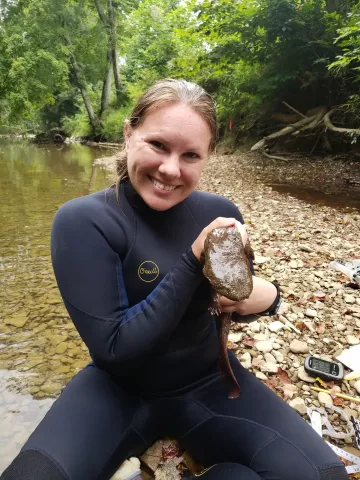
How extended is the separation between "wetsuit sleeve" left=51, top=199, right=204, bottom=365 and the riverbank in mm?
1459

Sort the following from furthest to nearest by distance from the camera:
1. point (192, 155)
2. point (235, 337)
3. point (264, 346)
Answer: point (235, 337) → point (264, 346) → point (192, 155)

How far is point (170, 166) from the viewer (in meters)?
1.58

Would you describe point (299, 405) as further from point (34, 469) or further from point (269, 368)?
point (34, 469)

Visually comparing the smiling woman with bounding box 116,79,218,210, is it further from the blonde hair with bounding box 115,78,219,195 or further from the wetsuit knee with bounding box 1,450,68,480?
the wetsuit knee with bounding box 1,450,68,480

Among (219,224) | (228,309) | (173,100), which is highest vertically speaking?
(173,100)

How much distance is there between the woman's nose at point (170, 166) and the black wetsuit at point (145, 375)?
0.85ft

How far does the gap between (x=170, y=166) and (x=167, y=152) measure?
8cm

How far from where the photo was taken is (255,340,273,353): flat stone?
2.86 m

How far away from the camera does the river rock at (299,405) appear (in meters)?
2.26

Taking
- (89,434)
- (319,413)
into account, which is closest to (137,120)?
(89,434)

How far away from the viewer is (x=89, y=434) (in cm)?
150

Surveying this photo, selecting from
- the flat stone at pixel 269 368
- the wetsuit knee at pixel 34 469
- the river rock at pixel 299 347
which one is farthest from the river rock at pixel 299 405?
the wetsuit knee at pixel 34 469

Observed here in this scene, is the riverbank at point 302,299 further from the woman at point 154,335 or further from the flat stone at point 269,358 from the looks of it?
the woman at point 154,335

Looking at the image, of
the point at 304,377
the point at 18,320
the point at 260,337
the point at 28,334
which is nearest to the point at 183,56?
the point at 18,320
